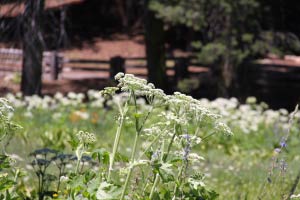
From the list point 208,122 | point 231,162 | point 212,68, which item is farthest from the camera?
point 212,68

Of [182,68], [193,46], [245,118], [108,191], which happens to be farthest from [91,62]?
[108,191]

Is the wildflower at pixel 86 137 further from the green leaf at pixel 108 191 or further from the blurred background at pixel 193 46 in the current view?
the blurred background at pixel 193 46

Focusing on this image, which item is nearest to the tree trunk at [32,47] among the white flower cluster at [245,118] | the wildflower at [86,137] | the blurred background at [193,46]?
the blurred background at [193,46]

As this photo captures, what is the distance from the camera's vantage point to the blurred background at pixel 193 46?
13469 millimetres

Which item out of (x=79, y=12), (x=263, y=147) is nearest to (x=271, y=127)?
(x=263, y=147)

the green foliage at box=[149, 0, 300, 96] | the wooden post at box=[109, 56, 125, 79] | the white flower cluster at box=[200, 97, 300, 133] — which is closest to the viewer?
the white flower cluster at box=[200, 97, 300, 133]

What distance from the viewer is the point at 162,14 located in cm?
1585

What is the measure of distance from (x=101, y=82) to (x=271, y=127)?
→ 13897 millimetres

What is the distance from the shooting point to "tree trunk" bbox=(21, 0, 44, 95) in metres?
11.8

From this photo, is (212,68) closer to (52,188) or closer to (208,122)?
(52,188)

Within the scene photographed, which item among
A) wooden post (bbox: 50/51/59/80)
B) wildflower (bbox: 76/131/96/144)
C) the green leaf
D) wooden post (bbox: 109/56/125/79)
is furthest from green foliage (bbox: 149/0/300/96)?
the green leaf

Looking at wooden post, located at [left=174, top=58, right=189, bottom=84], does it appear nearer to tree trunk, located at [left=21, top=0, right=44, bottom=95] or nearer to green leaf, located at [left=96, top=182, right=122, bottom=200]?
tree trunk, located at [left=21, top=0, right=44, bottom=95]

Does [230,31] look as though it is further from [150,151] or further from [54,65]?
[150,151]

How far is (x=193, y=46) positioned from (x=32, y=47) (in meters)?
10.2
